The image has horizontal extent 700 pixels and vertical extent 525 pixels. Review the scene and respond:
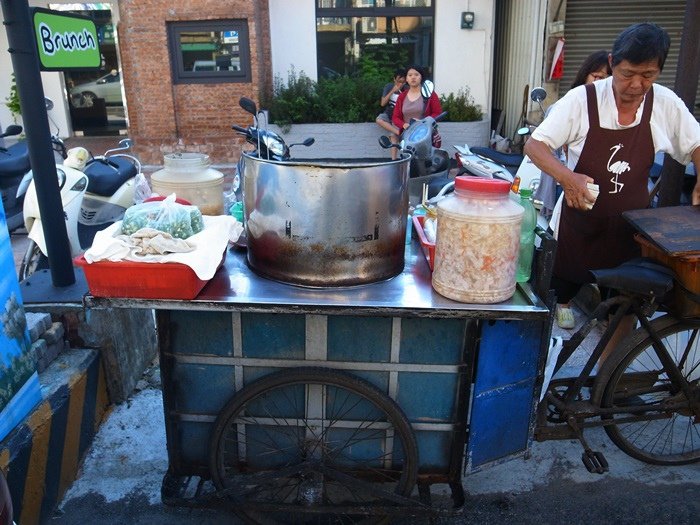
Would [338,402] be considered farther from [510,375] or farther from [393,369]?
[510,375]

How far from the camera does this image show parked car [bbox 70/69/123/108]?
1225cm

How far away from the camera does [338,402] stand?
2.43 meters

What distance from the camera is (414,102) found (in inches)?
331

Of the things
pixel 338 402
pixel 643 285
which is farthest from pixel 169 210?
pixel 643 285

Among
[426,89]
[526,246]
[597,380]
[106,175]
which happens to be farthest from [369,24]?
[526,246]

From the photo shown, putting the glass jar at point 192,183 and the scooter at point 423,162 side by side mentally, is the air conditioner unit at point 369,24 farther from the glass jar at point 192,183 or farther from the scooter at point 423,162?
the glass jar at point 192,183

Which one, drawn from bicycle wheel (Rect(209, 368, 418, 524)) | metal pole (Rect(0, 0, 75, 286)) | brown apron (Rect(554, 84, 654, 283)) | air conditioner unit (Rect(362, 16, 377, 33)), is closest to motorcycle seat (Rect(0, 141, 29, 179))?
metal pole (Rect(0, 0, 75, 286))

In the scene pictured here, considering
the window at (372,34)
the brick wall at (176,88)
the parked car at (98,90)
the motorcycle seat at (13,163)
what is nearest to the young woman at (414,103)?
the window at (372,34)

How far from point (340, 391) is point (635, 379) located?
1.55 metres

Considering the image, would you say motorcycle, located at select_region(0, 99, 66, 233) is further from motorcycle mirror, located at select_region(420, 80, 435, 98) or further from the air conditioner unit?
the air conditioner unit

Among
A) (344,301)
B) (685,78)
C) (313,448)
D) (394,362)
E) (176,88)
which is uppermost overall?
(685,78)

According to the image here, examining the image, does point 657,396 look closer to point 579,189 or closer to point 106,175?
point 579,189

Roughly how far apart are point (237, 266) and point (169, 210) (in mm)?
377

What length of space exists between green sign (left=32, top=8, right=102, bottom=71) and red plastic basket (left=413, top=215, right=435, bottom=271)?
6.24 ft
